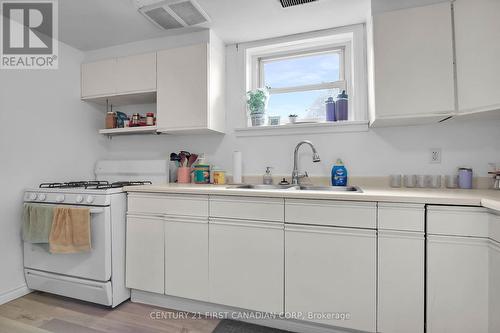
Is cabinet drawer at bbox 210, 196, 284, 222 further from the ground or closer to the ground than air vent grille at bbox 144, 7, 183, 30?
closer to the ground

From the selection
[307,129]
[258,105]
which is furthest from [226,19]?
[307,129]

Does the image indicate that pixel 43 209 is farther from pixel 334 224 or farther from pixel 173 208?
pixel 334 224

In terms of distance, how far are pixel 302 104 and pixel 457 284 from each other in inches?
64.7

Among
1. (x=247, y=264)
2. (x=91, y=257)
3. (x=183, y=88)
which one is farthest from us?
(x=183, y=88)

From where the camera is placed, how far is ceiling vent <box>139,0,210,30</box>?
1.75m

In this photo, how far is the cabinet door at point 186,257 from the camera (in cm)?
168

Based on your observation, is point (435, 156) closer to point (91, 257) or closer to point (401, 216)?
point (401, 216)

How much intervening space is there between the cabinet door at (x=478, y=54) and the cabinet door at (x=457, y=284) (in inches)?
31.1

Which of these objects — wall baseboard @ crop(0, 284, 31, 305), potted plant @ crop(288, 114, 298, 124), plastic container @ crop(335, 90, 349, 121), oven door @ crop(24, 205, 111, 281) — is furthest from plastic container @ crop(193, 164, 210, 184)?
wall baseboard @ crop(0, 284, 31, 305)

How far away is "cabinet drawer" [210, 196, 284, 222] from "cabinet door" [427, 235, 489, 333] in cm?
80

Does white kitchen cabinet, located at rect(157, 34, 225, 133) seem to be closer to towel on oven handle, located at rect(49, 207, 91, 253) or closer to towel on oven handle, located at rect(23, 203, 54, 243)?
towel on oven handle, located at rect(49, 207, 91, 253)

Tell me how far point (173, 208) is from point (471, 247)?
171 centimetres

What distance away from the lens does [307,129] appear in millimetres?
2113

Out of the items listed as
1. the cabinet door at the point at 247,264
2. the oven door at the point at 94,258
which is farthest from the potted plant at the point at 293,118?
the oven door at the point at 94,258
